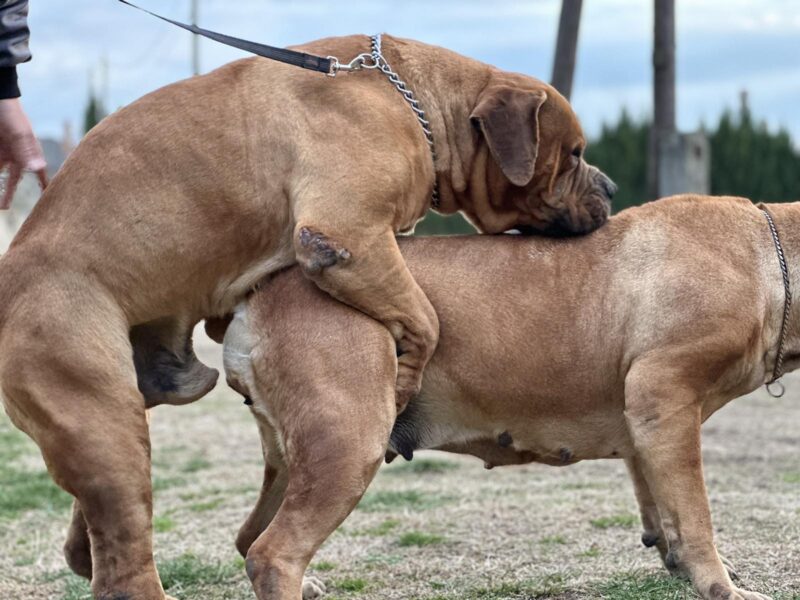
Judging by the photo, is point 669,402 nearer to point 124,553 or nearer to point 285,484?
point 285,484

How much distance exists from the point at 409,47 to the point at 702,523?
2062 mm

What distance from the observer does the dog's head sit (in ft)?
14.9

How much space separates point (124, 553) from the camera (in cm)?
393

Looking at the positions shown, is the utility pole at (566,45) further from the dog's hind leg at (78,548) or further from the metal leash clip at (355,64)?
the dog's hind leg at (78,548)

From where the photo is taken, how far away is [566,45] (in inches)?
325

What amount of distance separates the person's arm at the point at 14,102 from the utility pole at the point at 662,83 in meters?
6.25

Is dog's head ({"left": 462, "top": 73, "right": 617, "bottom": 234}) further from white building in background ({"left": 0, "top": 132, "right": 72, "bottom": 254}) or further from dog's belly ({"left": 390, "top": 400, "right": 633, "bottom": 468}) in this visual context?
white building in background ({"left": 0, "top": 132, "right": 72, "bottom": 254})

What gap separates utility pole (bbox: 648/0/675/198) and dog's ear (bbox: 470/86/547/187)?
5.40 metres

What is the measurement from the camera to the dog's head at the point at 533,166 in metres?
4.55

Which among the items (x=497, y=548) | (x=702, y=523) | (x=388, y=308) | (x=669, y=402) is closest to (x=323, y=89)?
(x=388, y=308)

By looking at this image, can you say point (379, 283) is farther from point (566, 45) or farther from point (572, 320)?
point (566, 45)

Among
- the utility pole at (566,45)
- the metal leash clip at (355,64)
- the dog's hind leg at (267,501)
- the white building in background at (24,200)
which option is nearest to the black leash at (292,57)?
the metal leash clip at (355,64)

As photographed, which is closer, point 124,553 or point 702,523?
point 124,553

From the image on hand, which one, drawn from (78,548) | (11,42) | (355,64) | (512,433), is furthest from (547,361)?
(11,42)
